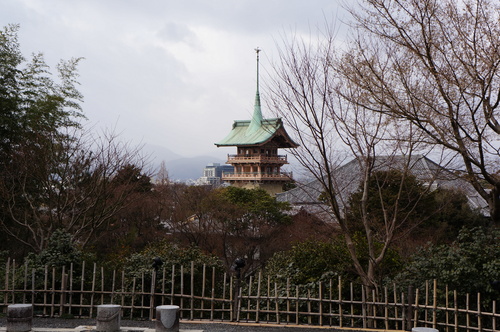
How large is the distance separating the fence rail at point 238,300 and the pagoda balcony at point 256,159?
22.1 m

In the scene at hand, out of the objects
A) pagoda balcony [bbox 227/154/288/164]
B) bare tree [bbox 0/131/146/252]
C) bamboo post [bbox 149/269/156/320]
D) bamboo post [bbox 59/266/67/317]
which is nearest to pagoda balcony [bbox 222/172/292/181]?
pagoda balcony [bbox 227/154/288/164]

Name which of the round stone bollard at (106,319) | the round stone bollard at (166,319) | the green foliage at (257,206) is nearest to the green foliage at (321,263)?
the round stone bollard at (166,319)

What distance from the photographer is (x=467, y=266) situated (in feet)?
19.1

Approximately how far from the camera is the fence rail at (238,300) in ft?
19.3

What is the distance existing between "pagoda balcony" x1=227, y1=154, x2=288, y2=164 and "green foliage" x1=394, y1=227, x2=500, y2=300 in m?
23.3

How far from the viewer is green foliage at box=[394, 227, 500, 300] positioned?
18.9 ft

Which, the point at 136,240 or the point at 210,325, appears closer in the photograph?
the point at 210,325

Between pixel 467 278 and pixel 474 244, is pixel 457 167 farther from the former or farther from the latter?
pixel 467 278

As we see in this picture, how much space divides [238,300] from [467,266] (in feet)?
10.1

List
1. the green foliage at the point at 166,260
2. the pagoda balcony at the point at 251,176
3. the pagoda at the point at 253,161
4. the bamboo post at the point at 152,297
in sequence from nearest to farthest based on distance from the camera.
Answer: the bamboo post at the point at 152,297, the green foliage at the point at 166,260, the pagoda balcony at the point at 251,176, the pagoda at the point at 253,161

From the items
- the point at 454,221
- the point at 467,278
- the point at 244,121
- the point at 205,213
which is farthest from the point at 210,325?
the point at 244,121

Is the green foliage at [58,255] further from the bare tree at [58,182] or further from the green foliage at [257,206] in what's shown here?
the green foliage at [257,206]

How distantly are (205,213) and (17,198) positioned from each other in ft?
23.6

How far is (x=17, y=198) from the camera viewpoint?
10.5 meters
